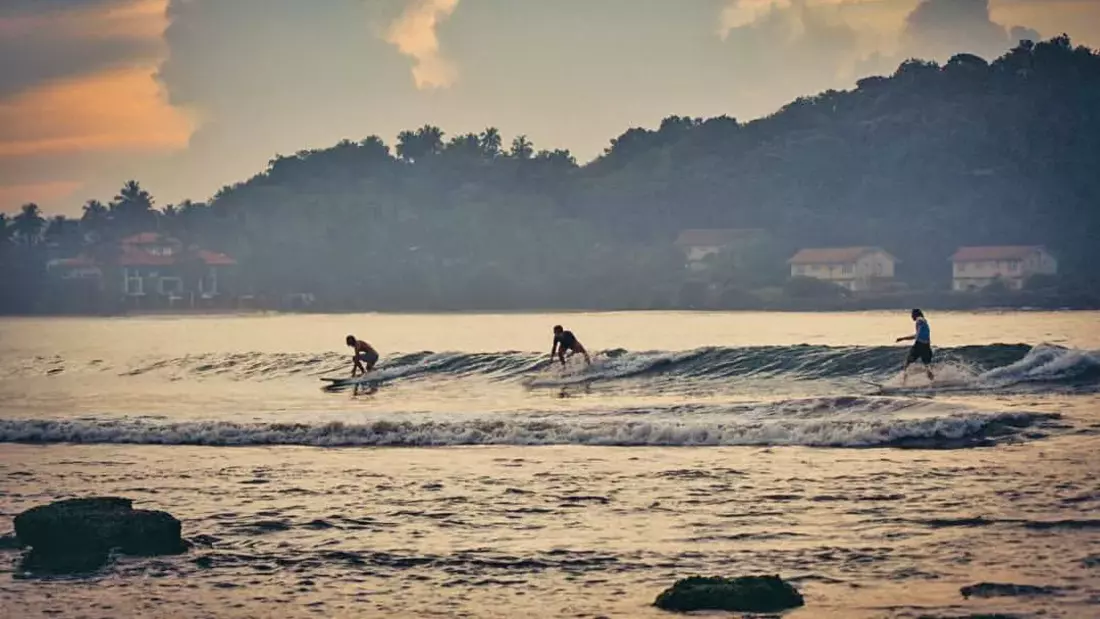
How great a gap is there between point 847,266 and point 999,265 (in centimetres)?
1348

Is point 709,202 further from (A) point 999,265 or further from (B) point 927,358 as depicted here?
(B) point 927,358

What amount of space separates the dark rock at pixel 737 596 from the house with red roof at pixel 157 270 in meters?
156

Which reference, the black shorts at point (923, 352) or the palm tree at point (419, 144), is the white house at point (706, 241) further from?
the black shorts at point (923, 352)

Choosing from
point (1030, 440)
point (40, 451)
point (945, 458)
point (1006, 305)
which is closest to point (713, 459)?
point (945, 458)

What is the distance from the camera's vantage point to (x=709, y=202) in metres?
166

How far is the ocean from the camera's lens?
1316 centimetres

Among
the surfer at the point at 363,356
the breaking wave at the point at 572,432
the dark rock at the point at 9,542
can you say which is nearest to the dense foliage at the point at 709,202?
the surfer at the point at 363,356

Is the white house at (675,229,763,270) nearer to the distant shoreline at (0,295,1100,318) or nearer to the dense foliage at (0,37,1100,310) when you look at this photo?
the dense foliage at (0,37,1100,310)

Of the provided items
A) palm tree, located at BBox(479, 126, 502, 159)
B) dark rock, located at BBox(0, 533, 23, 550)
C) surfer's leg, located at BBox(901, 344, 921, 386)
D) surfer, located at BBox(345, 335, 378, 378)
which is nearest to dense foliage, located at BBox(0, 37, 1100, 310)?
palm tree, located at BBox(479, 126, 502, 159)

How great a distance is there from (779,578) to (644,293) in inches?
5129

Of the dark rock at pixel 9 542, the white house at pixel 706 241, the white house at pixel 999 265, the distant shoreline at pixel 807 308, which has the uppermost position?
the white house at pixel 706 241

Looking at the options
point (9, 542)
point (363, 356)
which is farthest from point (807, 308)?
point (9, 542)

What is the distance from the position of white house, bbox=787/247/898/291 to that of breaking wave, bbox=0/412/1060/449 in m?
117

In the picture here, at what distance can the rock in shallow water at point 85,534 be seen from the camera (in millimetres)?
14688
